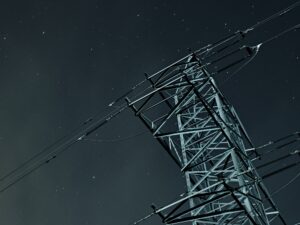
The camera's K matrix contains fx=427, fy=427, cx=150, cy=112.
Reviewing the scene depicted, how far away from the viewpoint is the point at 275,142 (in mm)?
12312

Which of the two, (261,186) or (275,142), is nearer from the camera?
(261,186)

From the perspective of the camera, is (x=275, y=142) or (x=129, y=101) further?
(x=275, y=142)

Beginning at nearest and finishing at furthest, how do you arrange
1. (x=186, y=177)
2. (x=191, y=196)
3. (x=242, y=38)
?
(x=191, y=196) < (x=186, y=177) < (x=242, y=38)

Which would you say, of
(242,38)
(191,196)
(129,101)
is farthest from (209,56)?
(191,196)

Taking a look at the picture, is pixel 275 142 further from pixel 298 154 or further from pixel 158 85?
pixel 158 85

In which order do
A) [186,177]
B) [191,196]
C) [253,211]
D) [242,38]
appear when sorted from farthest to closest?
[242,38], [186,177], [191,196], [253,211]

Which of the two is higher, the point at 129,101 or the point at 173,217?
the point at 129,101

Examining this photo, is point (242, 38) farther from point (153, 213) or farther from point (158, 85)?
point (153, 213)

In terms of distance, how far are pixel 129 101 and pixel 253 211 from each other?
14.2ft

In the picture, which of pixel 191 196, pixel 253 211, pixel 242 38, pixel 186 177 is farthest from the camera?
pixel 242 38

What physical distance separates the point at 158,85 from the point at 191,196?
351 cm

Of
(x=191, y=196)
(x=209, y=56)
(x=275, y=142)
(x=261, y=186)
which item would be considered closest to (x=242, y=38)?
(x=209, y=56)

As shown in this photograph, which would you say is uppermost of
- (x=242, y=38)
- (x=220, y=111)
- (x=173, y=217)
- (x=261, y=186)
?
(x=242, y=38)

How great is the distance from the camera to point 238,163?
970 cm
